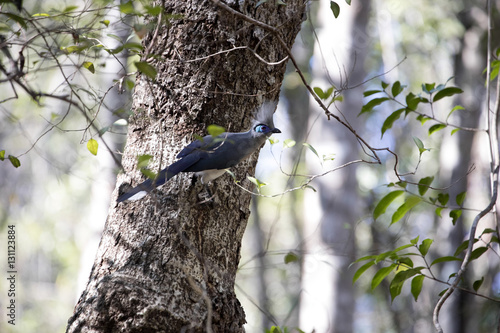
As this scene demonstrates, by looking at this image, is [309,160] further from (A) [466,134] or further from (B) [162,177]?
(B) [162,177]

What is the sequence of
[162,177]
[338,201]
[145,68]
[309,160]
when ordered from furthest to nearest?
[309,160] < [338,201] < [162,177] < [145,68]

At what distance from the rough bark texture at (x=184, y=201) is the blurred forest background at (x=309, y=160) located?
0.20 meters

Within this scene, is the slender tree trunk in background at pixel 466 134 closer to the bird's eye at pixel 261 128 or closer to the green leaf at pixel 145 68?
the bird's eye at pixel 261 128

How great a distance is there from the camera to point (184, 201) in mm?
2350

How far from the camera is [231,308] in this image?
230 cm

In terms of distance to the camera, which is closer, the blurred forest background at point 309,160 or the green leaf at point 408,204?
the green leaf at point 408,204

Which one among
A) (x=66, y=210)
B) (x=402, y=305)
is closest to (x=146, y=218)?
(x=402, y=305)

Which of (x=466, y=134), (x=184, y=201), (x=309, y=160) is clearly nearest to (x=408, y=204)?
(x=184, y=201)

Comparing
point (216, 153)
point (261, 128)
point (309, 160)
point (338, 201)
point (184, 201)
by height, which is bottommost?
point (184, 201)

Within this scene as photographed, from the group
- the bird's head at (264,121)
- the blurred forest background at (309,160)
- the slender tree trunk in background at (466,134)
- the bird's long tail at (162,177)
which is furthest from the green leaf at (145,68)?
the slender tree trunk in background at (466,134)

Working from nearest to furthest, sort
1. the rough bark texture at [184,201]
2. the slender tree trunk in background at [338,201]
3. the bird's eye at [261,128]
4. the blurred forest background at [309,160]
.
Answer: the rough bark texture at [184,201] → the blurred forest background at [309,160] → the bird's eye at [261,128] → the slender tree trunk in background at [338,201]

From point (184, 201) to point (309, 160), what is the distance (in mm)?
3954

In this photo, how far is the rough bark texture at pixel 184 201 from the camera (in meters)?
2.08

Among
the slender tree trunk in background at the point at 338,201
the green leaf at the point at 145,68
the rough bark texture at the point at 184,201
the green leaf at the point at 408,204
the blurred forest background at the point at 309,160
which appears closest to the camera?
the green leaf at the point at 145,68
